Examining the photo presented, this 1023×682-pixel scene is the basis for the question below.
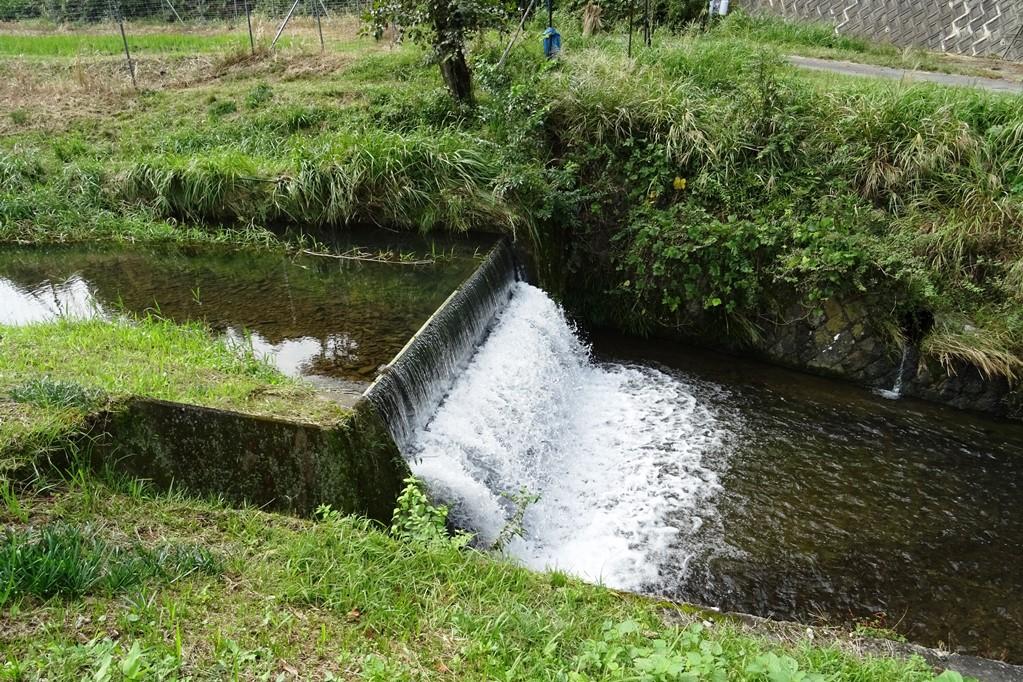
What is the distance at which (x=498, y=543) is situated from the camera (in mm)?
3889

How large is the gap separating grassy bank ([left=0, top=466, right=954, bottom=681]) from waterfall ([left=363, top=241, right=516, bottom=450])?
1.01 m

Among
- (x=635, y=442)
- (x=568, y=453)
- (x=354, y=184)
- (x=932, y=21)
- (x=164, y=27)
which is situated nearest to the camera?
(x=568, y=453)

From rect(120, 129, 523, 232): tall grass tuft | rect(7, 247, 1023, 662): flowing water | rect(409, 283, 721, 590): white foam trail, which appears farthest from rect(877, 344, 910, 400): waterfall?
rect(120, 129, 523, 232): tall grass tuft

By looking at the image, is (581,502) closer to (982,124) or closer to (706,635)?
(706,635)

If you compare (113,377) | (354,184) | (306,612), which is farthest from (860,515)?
(354,184)

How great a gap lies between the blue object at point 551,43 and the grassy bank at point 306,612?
718cm

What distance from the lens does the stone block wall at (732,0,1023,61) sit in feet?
35.7

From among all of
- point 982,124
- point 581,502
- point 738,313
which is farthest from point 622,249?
point 982,124

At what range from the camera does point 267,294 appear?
Answer: 19.9 ft

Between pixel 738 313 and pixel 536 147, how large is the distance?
2671 millimetres

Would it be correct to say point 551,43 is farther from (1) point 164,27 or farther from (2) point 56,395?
(1) point 164,27

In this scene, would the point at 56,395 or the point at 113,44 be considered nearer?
the point at 56,395

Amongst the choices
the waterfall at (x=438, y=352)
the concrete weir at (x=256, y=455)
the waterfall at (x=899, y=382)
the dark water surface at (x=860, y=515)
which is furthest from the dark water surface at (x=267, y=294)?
the waterfall at (x=899, y=382)

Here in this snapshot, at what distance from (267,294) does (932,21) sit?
37.7 feet
